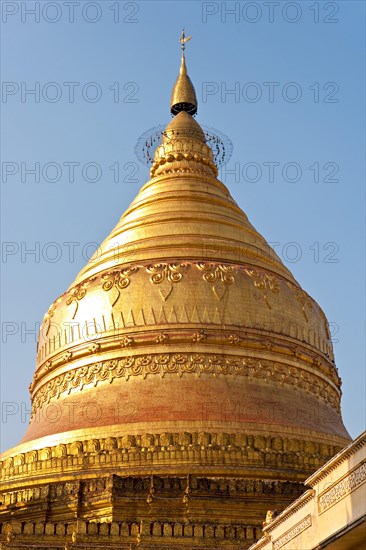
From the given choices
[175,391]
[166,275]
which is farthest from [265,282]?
[175,391]

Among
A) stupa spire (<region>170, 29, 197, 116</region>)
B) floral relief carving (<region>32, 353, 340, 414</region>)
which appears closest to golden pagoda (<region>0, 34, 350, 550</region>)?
floral relief carving (<region>32, 353, 340, 414</region>)

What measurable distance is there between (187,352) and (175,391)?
1236 millimetres

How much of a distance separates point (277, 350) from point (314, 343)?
1999mm

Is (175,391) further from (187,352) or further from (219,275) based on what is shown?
(219,275)

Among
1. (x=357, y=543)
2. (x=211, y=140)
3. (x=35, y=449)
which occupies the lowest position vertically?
(x=357, y=543)

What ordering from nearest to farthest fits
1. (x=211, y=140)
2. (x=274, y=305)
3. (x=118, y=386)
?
(x=118, y=386) < (x=274, y=305) < (x=211, y=140)

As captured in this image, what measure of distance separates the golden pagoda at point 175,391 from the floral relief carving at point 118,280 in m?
0.04

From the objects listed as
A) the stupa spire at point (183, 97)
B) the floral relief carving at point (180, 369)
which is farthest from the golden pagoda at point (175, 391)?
the stupa spire at point (183, 97)

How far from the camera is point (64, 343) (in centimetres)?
2777

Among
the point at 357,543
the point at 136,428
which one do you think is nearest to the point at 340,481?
the point at 357,543

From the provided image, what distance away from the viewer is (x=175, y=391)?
81.7ft

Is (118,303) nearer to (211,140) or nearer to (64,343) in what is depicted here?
(64,343)

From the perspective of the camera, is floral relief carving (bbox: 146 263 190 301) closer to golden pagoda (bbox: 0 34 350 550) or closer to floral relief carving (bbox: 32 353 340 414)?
golden pagoda (bbox: 0 34 350 550)

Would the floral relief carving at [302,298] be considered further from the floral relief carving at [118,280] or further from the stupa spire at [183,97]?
the stupa spire at [183,97]
